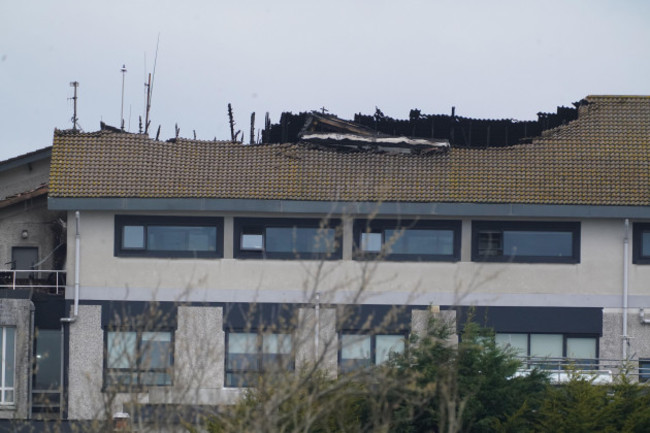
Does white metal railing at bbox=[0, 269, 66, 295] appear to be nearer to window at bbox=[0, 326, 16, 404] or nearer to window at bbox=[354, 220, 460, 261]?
window at bbox=[0, 326, 16, 404]

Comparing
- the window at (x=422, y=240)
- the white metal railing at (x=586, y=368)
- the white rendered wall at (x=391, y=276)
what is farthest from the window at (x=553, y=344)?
the window at (x=422, y=240)

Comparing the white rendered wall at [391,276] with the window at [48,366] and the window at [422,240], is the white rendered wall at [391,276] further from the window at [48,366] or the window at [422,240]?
the window at [48,366]

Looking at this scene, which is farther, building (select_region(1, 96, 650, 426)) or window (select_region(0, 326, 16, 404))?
window (select_region(0, 326, 16, 404))

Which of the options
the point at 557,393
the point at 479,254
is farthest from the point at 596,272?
the point at 557,393

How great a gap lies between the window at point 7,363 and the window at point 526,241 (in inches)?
433

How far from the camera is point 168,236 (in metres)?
26.0

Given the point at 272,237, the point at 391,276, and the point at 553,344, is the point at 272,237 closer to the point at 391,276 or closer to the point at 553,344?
the point at 391,276

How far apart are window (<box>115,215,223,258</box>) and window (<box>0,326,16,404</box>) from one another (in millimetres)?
3266

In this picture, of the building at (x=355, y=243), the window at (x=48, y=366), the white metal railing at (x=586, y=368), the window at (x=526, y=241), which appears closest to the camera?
the white metal railing at (x=586, y=368)

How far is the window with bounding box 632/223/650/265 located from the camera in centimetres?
2603

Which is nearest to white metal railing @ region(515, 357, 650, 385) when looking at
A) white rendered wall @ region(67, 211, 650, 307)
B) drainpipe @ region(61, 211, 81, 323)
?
white rendered wall @ region(67, 211, 650, 307)

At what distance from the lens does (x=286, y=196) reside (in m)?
25.4

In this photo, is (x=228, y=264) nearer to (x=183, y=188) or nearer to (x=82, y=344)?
(x=183, y=188)

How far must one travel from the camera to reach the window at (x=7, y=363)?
2588 cm
